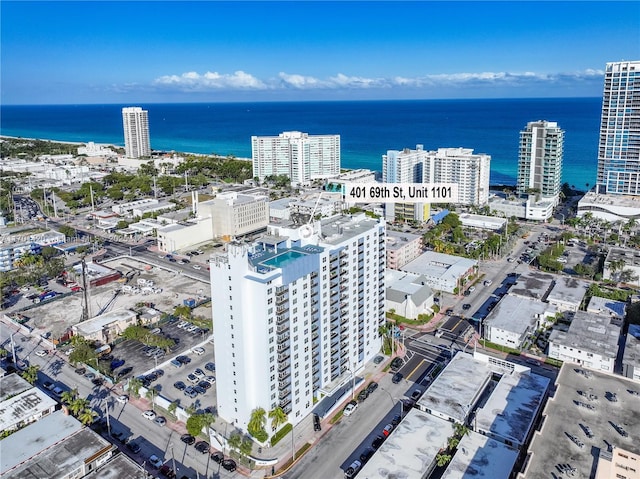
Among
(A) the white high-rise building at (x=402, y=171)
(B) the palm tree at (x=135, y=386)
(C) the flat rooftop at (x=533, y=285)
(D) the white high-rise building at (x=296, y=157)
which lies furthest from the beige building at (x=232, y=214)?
(C) the flat rooftop at (x=533, y=285)

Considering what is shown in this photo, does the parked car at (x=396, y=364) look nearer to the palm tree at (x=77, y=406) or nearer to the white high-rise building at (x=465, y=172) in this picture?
the palm tree at (x=77, y=406)

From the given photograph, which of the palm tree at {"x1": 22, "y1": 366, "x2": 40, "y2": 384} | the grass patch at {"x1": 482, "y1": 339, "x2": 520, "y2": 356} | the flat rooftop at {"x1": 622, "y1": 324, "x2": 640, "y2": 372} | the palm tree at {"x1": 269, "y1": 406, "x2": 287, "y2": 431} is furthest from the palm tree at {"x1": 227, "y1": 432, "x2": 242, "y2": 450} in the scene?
the flat rooftop at {"x1": 622, "y1": 324, "x2": 640, "y2": 372}

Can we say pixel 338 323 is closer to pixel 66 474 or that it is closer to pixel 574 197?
pixel 66 474

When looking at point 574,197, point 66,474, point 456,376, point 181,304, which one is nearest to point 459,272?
point 456,376

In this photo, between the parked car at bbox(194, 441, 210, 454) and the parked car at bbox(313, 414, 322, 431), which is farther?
the parked car at bbox(313, 414, 322, 431)

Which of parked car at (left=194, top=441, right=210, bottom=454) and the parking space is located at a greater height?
the parking space

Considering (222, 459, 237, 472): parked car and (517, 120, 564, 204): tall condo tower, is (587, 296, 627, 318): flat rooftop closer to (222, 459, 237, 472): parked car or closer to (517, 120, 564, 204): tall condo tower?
(222, 459, 237, 472): parked car
